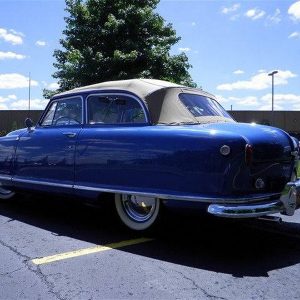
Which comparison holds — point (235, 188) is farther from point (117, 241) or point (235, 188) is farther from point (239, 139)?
point (117, 241)

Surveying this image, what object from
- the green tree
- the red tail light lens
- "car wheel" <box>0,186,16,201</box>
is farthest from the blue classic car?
the green tree

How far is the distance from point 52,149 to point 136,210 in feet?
4.58

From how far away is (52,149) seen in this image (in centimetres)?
583

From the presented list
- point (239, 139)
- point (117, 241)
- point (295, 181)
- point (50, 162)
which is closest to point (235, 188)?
point (239, 139)

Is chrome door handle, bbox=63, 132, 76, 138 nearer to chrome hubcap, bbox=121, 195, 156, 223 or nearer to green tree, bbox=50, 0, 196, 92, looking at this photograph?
chrome hubcap, bbox=121, 195, 156, 223

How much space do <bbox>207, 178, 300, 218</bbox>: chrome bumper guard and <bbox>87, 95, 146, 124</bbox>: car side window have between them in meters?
1.43

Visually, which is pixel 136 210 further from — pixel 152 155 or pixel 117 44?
pixel 117 44

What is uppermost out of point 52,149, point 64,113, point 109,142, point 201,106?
point 201,106

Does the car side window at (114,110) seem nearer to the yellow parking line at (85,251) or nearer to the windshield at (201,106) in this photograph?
the windshield at (201,106)

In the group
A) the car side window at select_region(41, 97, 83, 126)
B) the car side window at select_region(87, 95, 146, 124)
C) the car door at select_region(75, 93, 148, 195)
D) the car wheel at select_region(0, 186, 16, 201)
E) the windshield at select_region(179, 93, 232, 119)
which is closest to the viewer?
the car door at select_region(75, 93, 148, 195)

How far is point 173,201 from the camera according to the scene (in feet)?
15.0

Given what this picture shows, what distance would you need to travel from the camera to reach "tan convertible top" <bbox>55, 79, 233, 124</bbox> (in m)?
5.09

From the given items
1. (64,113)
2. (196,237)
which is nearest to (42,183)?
(64,113)

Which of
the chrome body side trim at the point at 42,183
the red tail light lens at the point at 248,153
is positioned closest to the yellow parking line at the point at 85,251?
the chrome body side trim at the point at 42,183
